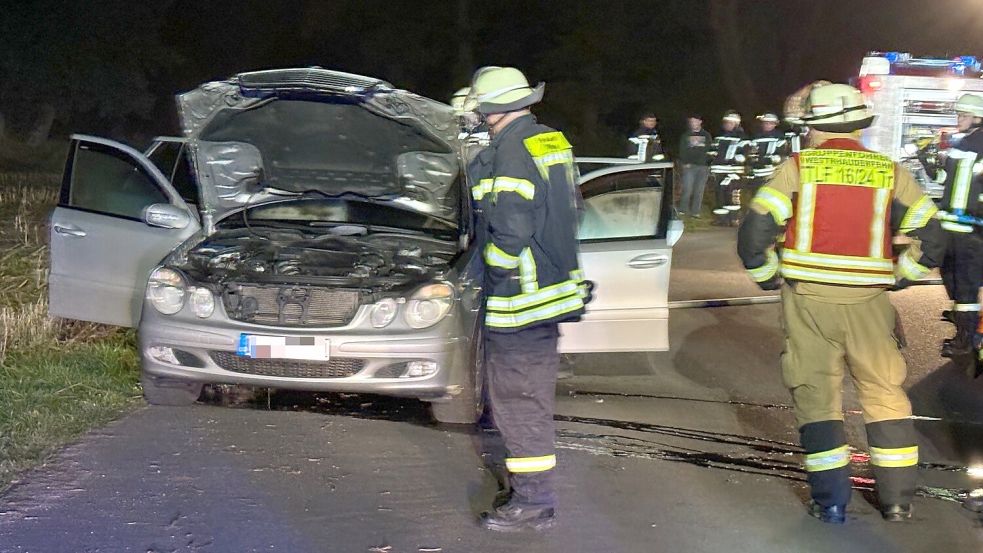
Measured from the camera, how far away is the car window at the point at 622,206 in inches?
278

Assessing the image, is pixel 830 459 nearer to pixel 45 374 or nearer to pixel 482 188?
pixel 482 188

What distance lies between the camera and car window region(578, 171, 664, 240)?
7066 mm

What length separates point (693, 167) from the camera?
1605cm

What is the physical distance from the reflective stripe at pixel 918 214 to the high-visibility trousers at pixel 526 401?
4.81 ft

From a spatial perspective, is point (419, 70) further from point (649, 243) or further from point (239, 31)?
point (649, 243)

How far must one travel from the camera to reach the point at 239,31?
40.7 m

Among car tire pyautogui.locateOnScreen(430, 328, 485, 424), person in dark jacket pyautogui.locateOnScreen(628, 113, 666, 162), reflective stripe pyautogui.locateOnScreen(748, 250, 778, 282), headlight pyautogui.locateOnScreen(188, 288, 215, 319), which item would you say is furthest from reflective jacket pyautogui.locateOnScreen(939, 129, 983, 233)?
person in dark jacket pyautogui.locateOnScreen(628, 113, 666, 162)

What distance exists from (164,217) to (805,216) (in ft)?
12.5

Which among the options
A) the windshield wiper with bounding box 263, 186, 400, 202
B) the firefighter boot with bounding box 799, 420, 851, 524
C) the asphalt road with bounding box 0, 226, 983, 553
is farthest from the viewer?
the windshield wiper with bounding box 263, 186, 400, 202

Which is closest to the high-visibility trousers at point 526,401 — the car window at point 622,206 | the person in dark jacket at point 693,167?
the car window at point 622,206

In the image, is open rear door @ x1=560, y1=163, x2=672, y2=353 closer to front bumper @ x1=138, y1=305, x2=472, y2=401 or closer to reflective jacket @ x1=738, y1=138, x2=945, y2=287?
front bumper @ x1=138, y1=305, x2=472, y2=401

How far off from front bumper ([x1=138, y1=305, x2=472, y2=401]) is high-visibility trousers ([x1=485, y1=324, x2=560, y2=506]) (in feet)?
3.89

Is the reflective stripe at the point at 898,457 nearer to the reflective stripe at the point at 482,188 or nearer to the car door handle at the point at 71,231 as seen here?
the reflective stripe at the point at 482,188

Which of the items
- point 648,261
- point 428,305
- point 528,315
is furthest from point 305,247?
point 528,315
